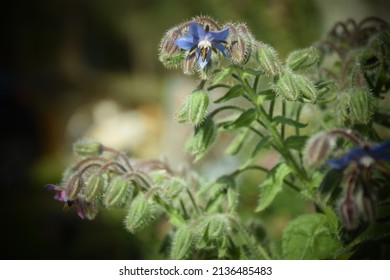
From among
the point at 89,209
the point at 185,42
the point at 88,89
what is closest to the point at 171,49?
the point at 185,42

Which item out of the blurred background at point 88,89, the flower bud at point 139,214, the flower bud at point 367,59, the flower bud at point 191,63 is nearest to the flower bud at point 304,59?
the flower bud at point 367,59

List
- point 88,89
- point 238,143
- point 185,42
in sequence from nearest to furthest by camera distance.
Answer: point 185,42 → point 238,143 → point 88,89

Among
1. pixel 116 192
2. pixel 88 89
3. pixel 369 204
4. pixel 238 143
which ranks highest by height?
pixel 88 89

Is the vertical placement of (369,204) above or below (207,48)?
below

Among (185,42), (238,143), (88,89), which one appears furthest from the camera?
(88,89)

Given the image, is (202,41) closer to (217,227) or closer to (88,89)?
(217,227)

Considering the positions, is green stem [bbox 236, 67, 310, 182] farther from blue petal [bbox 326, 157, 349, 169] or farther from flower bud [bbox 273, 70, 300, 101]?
blue petal [bbox 326, 157, 349, 169]
